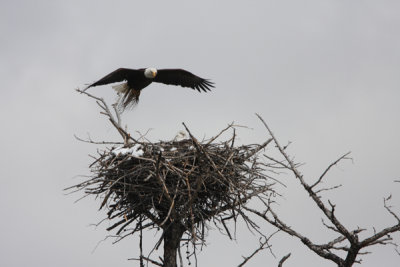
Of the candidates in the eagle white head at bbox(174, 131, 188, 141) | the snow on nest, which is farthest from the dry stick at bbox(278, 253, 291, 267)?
the eagle white head at bbox(174, 131, 188, 141)

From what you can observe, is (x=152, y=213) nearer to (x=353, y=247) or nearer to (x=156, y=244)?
(x=156, y=244)

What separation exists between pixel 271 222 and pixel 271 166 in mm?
1143

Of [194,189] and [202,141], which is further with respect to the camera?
[202,141]

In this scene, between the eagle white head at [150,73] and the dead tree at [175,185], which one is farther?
the eagle white head at [150,73]

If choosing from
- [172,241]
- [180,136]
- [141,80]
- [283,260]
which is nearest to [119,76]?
[141,80]

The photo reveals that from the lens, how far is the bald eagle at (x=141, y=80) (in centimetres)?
1025

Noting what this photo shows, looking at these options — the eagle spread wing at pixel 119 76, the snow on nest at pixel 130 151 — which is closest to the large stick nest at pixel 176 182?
the snow on nest at pixel 130 151

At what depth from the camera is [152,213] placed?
6.96 metres

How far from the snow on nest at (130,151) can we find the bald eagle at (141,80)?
9.11ft

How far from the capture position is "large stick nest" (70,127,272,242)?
6598 mm

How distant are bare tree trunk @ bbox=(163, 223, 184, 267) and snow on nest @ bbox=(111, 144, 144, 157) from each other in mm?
913

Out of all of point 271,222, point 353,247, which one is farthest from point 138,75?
point 353,247

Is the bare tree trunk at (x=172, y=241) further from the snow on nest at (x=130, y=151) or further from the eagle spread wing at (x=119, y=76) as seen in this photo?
the eagle spread wing at (x=119, y=76)

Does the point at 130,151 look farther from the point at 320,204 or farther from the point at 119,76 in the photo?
the point at 119,76
